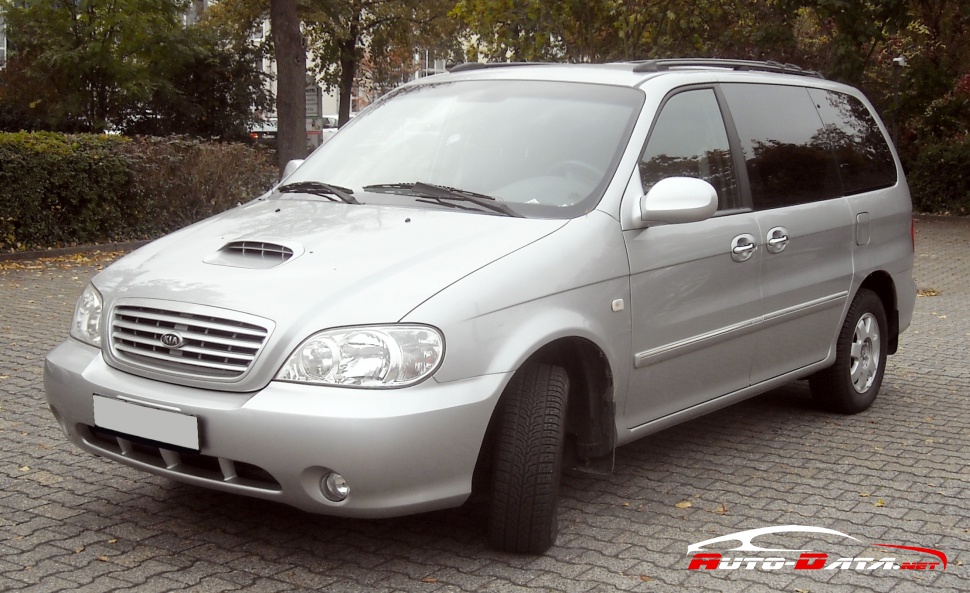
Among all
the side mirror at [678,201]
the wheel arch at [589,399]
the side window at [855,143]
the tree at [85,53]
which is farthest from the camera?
the tree at [85,53]

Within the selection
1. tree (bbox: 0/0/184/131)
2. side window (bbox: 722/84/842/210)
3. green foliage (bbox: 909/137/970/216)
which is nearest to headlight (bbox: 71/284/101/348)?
side window (bbox: 722/84/842/210)

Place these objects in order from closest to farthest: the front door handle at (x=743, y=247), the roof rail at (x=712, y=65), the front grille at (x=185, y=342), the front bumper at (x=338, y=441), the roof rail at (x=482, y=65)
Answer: the front bumper at (x=338, y=441) → the front grille at (x=185, y=342) → the front door handle at (x=743, y=247) → the roof rail at (x=712, y=65) → the roof rail at (x=482, y=65)

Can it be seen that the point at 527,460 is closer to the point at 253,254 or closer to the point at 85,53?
the point at 253,254

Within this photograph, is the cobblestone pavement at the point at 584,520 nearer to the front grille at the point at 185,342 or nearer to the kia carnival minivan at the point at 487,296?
the kia carnival minivan at the point at 487,296

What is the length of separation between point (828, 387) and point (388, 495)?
3.55m

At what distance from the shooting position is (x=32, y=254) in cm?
1347

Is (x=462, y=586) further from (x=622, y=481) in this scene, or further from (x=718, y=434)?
(x=718, y=434)

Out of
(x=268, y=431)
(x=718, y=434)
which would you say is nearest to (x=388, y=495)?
(x=268, y=431)

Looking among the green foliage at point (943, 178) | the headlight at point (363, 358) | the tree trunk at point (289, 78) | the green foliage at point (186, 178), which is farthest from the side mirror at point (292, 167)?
the green foliage at point (943, 178)

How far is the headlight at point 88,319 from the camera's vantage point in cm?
434

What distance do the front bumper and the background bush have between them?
1016cm

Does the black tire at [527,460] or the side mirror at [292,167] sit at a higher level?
the side mirror at [292,167]

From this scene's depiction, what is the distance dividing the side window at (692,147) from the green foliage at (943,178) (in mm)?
17731

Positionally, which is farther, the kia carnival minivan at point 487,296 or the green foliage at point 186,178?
the green foliage at point 186,178
